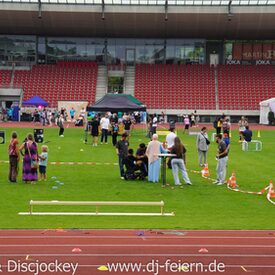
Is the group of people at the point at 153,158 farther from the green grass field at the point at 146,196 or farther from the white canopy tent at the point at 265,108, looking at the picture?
the white canopy tent at the point at 265,108

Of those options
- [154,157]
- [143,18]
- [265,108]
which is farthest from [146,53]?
[154,157]

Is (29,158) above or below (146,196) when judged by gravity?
above

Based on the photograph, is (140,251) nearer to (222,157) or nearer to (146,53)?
(222,157)

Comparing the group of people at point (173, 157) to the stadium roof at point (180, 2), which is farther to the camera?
the stadium roof at point (180, 2)

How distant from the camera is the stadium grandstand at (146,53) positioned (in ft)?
183

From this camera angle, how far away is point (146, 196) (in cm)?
1667

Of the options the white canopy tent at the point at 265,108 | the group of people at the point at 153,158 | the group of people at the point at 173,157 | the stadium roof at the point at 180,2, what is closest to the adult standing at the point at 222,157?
the group of people at the point at 173,157

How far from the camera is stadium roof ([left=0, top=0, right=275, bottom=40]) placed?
55344 millimetres

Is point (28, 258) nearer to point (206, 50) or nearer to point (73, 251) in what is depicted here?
point (73, 251)

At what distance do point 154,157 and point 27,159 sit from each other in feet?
12.9

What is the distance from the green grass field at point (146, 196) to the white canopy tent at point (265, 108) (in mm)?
25573

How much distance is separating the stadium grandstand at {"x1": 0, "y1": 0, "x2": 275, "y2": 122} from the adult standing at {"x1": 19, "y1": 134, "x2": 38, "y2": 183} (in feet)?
126

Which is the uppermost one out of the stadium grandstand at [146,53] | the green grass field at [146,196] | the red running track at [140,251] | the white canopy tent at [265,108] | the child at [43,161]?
the stadium grandstand at [146,53]

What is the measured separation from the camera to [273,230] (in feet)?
42.5
